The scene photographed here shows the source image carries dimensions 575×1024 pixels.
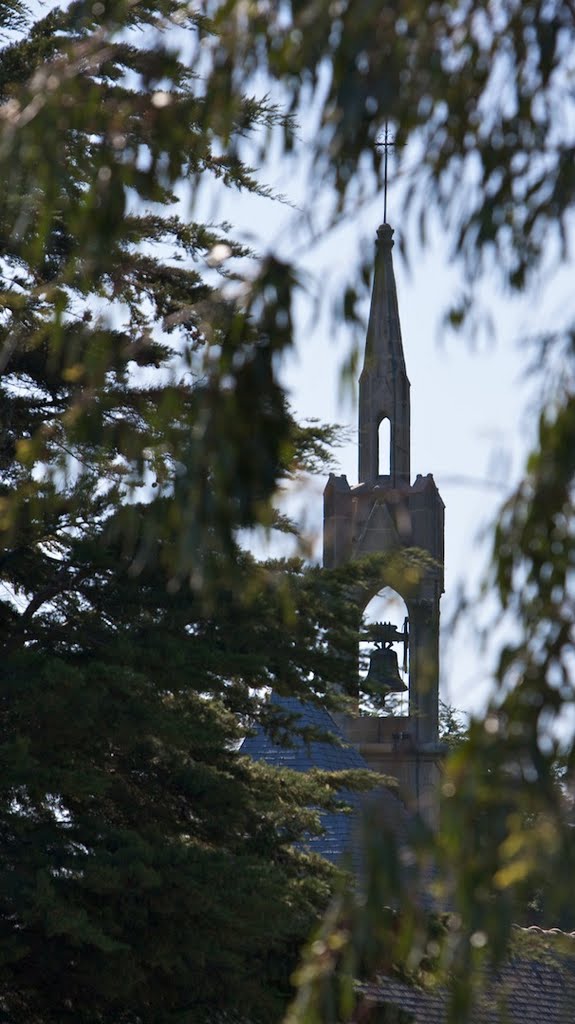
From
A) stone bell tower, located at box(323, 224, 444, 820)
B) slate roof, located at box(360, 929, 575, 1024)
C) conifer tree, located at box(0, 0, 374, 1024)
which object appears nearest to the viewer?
conifer tree, located at box(0, 0, 374, 1024)

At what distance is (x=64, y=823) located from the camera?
1307 centimetres

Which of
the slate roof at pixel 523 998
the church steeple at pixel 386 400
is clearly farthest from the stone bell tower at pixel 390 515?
the slate roof at pixel 523 998

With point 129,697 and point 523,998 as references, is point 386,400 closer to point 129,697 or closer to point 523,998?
point 523,998

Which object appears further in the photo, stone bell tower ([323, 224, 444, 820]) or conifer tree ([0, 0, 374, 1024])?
stone bell tower ([323, 224, 444, 820])

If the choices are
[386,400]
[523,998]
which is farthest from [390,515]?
[523,998]

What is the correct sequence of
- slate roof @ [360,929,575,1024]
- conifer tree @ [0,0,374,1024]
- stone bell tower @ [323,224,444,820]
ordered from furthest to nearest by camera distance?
stone bell tower @ [323,224,444,820] → slate roof @ [360,929,575,1024] → conifer tree @ [0,0,374,1024]

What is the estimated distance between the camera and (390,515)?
31.6 meters

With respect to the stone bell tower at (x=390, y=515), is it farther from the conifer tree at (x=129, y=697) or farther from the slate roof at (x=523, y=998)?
the conifer tree at (x=129, y=697)

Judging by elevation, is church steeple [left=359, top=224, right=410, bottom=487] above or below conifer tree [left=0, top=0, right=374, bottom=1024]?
above

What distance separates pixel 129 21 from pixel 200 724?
4.87 m

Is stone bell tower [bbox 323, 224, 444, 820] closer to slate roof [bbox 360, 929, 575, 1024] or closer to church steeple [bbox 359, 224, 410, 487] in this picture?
church steeple [bbox 359, 224, 410, 487]

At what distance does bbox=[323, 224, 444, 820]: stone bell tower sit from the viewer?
31844mm

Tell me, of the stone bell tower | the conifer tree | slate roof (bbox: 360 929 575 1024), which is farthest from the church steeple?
the conifer tree

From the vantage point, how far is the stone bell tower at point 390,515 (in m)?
31.8
